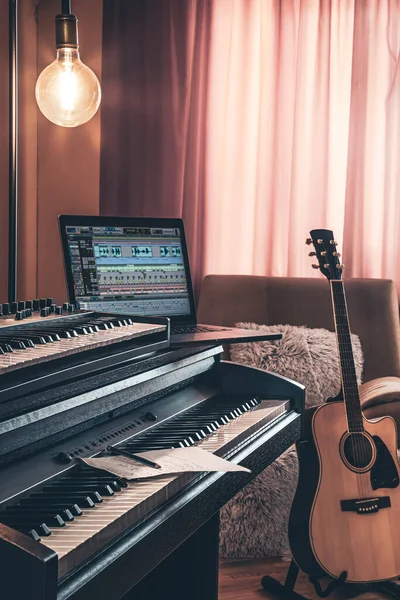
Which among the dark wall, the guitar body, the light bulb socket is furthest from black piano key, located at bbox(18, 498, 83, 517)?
the dark wall

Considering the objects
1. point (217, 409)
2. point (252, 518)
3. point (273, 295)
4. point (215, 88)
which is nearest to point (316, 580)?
point (252, 518)

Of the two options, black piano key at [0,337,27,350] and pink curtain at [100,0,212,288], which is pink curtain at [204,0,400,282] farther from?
black piano key at [0,337,27,350]

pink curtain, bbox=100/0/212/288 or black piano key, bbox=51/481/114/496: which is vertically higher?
pink curtain, bbox=100/0/212/288

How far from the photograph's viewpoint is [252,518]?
2.20 metres

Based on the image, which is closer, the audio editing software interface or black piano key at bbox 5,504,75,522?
black piano key at bbox 5,504,75,522

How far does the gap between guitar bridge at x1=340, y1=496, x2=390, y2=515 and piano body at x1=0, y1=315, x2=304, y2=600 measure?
43 cm

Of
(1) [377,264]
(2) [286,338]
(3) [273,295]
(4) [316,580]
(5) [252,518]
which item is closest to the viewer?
(4) [316,580]

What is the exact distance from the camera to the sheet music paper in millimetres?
1081

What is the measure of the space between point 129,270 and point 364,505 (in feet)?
3.03

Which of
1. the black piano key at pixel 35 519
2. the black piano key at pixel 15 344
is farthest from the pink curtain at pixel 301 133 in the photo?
the black piano key at pixel 35 519

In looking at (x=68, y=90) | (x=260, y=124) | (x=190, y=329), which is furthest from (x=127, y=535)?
(x=260, y=124)

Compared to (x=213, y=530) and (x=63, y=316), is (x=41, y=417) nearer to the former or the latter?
(x=63, y=316)

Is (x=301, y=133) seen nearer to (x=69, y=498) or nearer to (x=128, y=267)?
(x=128, y=267)

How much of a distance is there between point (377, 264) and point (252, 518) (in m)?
1.27
